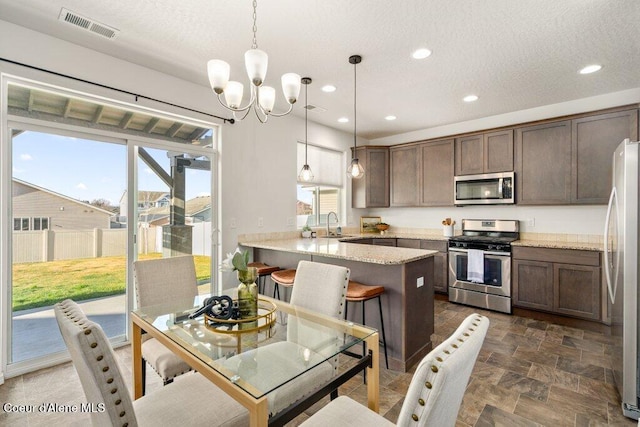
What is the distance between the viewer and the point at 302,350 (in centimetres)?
A: 143

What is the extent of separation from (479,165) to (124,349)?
198 inches

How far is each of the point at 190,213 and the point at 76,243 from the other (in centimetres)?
109

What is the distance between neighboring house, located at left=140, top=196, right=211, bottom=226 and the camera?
3.22m

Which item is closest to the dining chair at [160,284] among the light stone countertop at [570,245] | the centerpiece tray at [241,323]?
the centerpiece tray at [241,323]

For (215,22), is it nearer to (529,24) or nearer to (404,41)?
(404,41)

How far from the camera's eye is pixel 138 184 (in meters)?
3.14

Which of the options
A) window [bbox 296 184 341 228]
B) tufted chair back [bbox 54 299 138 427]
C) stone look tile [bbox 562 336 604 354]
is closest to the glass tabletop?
tufted chair back [bbox 54 299 138 427]

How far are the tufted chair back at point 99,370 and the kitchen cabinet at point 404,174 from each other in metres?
4.92

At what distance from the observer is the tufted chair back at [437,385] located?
0.68m

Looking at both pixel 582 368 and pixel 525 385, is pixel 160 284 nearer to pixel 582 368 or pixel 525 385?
pixel 525 385

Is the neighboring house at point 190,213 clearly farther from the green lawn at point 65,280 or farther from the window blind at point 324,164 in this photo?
the window blind at point 324,164

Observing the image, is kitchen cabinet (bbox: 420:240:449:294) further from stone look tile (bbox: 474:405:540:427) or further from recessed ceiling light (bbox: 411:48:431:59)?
recessed ceiling light (bbox: 411:48:431:59)

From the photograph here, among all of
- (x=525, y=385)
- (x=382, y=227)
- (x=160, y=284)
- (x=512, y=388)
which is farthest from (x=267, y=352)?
(x=382, y=227)

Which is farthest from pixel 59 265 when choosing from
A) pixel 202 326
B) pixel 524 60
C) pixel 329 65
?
pixel 524 60
